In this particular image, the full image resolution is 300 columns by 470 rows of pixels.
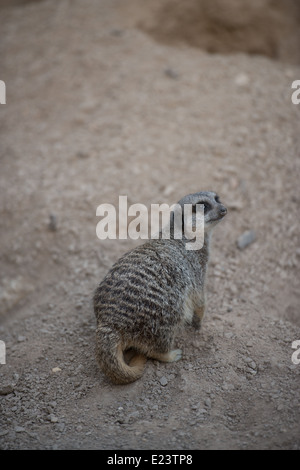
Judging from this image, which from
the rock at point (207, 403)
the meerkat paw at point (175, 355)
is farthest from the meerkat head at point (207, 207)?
the rock at point (207, 403)

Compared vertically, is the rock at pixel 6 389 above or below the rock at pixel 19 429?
above

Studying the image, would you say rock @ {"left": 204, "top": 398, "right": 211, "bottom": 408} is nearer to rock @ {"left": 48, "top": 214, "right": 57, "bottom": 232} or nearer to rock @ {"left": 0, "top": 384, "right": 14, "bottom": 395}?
rock @ {"left": 0, "top": 384, "right": 14, "bottom": 395}

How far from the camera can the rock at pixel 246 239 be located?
3717 mm

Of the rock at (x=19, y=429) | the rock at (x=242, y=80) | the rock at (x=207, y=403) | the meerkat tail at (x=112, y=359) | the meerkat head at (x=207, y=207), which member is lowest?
the rock at (x=19, y=429)

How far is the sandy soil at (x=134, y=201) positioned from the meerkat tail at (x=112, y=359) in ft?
0.32

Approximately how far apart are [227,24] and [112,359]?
5585mm

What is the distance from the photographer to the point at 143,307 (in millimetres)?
2422

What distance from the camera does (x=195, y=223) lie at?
2875mm

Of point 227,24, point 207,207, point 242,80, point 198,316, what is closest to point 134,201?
point 207,207

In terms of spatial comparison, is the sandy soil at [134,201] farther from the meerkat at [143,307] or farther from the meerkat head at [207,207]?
the meerkat head at [207,207]

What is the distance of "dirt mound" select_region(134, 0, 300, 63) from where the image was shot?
5.89m

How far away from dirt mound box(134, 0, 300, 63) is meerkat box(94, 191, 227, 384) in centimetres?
427

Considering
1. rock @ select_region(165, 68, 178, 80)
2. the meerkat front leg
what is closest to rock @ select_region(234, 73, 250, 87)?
rock @ select_region(165, 68, 178, 80)
